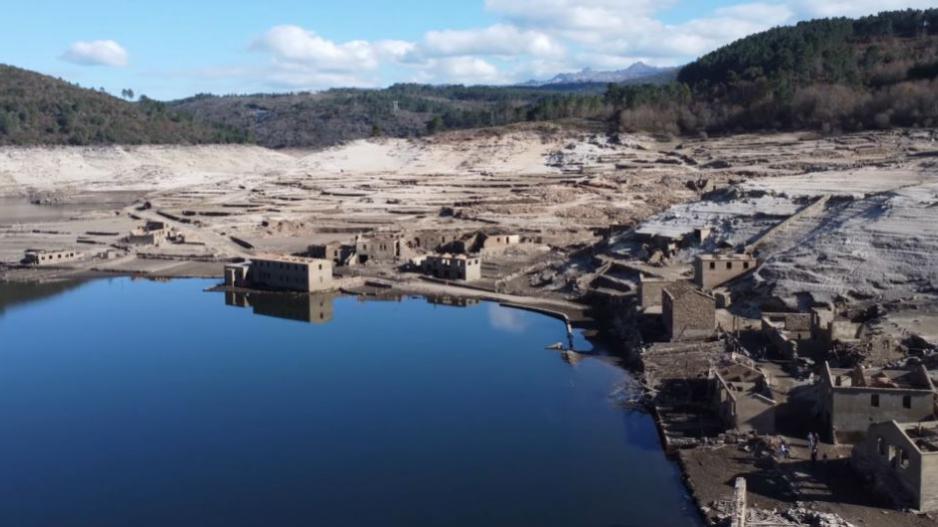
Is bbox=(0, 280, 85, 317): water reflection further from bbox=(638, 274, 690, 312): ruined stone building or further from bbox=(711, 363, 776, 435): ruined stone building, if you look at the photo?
bbox=(711, 363, 776, 435): ruined stone building

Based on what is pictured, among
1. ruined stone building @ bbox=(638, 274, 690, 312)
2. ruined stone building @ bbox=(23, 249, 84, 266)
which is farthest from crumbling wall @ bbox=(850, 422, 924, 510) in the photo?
ruined stone building @ bbox=(23, 249, 84, 266)

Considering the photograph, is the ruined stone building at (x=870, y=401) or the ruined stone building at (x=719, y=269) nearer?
the ruined stone building at (x=870, y=401)

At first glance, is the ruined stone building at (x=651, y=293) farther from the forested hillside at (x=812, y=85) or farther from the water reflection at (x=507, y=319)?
the forested hillside at (x=812, y=85)

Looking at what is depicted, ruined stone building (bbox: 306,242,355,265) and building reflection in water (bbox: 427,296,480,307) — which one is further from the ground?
ruined stone building (bbox: 306,242,355,265)

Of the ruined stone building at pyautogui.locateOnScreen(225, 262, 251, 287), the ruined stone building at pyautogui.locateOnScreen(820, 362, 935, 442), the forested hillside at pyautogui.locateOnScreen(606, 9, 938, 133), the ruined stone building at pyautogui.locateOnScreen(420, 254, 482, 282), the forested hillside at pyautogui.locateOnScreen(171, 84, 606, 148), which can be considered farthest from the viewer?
the forested hillside at pyautogui.locateOnScreen(171, 84, 606, 148)

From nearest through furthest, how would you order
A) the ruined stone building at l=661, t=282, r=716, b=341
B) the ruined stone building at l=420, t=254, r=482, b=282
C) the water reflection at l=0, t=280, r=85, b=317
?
the ruined stone building at l=661, t=282, r=716, b=341 < the ruined stone building at l=420, t=254, r=482, b=282 < the water reflection at l=0, t=280, r=85, b=317

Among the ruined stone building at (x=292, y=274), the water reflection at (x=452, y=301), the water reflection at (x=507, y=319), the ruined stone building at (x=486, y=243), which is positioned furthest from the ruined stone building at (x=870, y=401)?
the ruined stone building at (x=486, y=243)

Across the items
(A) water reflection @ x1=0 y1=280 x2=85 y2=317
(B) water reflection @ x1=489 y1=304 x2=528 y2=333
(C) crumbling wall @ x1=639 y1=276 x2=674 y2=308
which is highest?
(C) crumbling wall @ x1=639 y1=276 x2=674 y2=308
